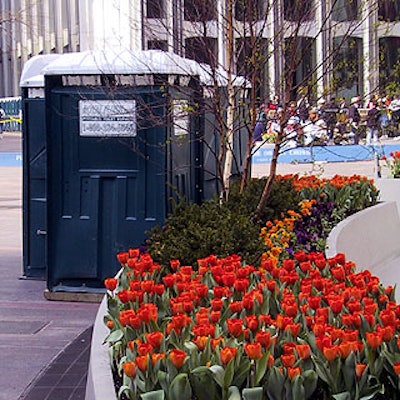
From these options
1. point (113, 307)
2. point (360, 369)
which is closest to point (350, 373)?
point (360, 369)

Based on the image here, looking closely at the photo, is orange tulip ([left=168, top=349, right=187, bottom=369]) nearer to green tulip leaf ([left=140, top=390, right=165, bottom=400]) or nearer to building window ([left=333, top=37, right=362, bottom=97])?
green tulip leaf ([left=140, top=390, right=165, bottom=400])

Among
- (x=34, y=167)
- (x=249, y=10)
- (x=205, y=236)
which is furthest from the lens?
(x=34, y=167)

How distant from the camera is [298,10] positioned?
22.0 ft

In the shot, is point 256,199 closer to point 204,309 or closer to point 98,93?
point 98,93

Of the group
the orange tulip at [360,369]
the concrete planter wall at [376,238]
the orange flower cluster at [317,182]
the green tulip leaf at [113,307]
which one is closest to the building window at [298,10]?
the concrete planter wall at [376,238]

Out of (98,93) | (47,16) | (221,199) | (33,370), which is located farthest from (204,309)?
(47,16)

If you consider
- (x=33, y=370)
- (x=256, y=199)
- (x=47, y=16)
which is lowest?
(x=33, y=370)

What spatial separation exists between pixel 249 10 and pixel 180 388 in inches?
166

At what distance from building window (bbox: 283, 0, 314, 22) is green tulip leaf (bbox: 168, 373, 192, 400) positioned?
13.7 feet

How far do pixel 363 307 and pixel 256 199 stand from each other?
12.4 feet

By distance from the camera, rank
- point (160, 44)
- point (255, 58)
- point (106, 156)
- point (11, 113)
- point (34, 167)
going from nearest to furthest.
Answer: point (255, 58), point (160, 44), point (106, 156), point (34, 167), point (11, 113)

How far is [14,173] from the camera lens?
26.8m

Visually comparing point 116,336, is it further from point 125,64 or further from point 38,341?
point 125,64

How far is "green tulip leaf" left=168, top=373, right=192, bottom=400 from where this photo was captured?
3047 mm
